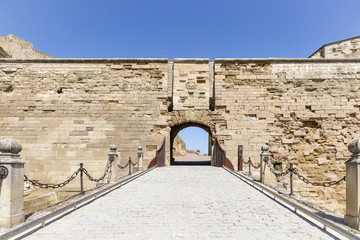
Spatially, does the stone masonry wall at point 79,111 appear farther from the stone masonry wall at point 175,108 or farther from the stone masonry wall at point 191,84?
the stone masonry wall at point 191,84

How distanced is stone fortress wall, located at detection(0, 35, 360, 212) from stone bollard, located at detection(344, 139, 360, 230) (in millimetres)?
7717

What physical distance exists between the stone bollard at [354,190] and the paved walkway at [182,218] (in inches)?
23.1

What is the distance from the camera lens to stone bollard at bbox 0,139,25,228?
11.4 ft

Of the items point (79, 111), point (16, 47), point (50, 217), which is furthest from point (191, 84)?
point (16, 47)

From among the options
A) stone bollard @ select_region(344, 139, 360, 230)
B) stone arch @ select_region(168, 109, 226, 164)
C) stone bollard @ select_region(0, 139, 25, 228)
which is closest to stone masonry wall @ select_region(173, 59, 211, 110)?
stone arch @ select_region(168, 109, 226, 164)

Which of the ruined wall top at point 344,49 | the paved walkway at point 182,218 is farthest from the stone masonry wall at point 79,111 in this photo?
the ruined wall top at point 344,49

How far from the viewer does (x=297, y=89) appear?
12.0m

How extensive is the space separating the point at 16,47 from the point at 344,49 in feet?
75.0

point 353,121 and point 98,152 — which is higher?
point 353,121

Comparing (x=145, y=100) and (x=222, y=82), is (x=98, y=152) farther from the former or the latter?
(x=222, y=82)

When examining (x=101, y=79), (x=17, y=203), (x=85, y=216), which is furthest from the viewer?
(x=101, y=79)

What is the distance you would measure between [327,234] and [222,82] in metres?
9.51

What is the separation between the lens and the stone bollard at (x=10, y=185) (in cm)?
347

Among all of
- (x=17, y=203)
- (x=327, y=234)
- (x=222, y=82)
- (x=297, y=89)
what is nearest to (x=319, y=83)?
A: (x=297, y=89)
